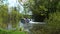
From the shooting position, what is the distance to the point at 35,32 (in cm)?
248

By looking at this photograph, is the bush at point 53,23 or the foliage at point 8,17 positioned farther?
the foliage at point 8,17

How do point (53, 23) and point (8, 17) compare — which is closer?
point (53, 23)

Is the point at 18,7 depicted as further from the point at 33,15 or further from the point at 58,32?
the point at 58,32

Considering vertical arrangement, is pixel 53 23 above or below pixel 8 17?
below

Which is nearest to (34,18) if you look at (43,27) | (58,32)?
(43,27)

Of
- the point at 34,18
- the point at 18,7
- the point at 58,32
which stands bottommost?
the point at 58,32

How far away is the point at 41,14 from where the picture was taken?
2498mm

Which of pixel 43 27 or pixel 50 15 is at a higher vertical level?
pixel 50 15

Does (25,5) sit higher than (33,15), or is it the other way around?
(25,5)

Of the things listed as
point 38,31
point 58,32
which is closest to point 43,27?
point 38,31

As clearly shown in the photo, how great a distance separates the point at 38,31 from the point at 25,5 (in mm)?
477

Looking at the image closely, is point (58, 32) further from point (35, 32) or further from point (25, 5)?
point (25, 5)

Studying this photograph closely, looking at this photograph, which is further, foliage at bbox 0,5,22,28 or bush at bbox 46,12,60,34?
foliage at bbox 0,5,22,28

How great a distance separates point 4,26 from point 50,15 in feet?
2.56
